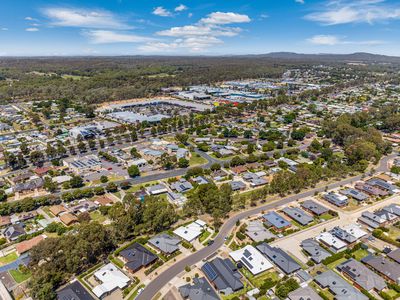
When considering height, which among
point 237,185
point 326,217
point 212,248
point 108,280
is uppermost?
point 237,185

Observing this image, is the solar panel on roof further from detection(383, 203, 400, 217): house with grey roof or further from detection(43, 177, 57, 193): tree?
detection(43, 177, 57, 193): tree

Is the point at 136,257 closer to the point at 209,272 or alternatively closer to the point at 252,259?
the point at 209,272

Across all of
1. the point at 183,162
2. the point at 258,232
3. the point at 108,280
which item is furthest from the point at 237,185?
the point at 108,280

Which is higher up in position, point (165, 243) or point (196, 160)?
point (196, 160)

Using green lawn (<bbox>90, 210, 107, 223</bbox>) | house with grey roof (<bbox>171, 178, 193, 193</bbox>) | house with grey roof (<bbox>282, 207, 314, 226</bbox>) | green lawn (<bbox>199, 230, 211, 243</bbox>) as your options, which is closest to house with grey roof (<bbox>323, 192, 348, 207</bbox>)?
house with grey roof (<bbox>282, 207, 314, 226</bbox>)

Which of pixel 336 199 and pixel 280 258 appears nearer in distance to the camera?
pixel 280 258

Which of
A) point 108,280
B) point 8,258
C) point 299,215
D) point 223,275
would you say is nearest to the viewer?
point 108,280
